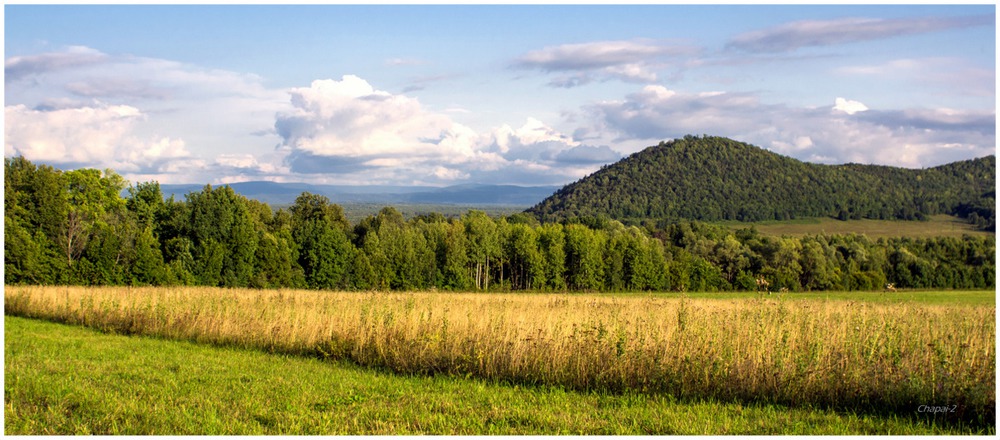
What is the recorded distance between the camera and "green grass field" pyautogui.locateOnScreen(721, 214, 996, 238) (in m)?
149

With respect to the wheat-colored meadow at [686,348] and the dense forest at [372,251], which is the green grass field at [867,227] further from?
the wheat-colored meadow at [686,348]

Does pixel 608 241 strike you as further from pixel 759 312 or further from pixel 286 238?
pixel 759 312

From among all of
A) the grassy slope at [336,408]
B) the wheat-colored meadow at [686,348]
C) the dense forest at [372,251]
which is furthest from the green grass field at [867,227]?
the grassy slope at [336,408]

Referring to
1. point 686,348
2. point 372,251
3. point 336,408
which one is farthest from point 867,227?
point 336,408

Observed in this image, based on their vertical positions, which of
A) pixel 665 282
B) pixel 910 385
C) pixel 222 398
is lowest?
pixel 665 282

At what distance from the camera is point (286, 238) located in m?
64.1

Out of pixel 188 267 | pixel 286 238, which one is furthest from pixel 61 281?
pixel 286 238

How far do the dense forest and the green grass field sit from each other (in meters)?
37.0

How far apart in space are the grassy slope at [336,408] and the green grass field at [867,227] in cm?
14526

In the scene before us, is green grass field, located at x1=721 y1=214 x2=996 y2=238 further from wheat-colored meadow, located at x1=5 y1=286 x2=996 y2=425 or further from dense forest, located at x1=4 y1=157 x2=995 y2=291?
wheat-colored meadow, located at x1=5 y1=286 x2=996 y2=425

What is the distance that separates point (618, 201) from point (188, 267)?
509 ft

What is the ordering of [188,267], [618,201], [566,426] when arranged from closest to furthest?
[566,426] → [188,267] → [618,201]

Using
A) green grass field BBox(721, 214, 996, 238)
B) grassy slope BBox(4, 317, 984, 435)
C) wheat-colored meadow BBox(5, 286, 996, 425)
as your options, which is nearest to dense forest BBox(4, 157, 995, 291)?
wheat-colored meadow BBox(5, 286, 996, 425)

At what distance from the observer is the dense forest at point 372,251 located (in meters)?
52.9
